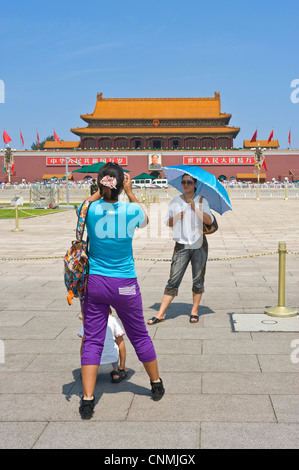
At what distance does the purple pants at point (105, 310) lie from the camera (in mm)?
3420

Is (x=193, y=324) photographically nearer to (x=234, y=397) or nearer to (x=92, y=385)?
(x=234, y=397)

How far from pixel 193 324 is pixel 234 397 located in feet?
6.43

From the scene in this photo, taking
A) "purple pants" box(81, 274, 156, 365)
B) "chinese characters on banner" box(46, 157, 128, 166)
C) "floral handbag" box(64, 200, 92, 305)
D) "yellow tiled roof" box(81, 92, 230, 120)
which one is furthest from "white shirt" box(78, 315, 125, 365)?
"yellow tiled roof" box(81, 92, 230, 120)

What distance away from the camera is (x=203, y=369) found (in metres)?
4.19

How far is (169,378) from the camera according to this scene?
4004 millimetres

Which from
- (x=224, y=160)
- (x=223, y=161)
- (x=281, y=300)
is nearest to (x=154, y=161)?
(x=223, y=161)

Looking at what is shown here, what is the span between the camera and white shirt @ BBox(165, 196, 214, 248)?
542 centimetres

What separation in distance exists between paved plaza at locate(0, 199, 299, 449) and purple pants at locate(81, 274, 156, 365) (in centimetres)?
37

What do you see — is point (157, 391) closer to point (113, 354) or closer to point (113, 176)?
point (113, 354)

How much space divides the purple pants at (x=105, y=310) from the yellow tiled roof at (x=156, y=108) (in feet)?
201

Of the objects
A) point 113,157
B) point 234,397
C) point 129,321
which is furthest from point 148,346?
point 113,157

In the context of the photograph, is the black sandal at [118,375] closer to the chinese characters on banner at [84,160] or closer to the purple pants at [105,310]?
the purple pants at [105,310]

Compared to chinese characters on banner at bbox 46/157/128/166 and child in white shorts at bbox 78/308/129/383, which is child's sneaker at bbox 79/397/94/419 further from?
chinese characters on banner at bbox 46/157/128/166

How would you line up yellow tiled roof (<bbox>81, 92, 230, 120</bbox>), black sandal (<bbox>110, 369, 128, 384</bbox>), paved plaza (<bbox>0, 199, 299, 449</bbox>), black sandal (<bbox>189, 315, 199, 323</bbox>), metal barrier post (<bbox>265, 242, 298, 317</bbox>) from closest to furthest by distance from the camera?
1. paved plaza (<bbox>0, 199, 299, 449</bbox>)
2. black sandal (<bbox>110, 369, 128, 384</bbox>)
3. black sandal (<bbox>189, 315, 199, 323</bbox>)
4. metal barrier post (<bbox>265, 242, 298, 317</bbox>)
5. yellow tiled roof (<bbox>81, 92, 230, 120</bbox>)
